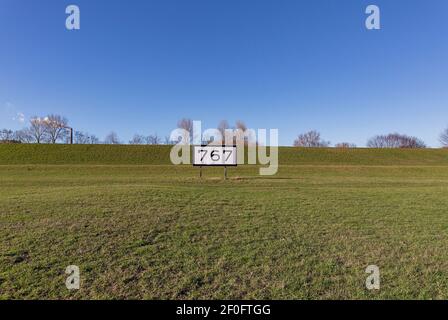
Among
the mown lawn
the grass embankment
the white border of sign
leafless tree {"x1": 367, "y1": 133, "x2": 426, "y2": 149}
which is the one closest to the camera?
the mown lawn

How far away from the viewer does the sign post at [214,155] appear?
21.2m

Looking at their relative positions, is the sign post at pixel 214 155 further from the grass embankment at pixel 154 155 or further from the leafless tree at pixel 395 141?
the leafless tree at pixel 395 141

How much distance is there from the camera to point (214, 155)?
2136 cm

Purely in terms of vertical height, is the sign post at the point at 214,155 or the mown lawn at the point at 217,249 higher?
the sign post at the point at 214,155

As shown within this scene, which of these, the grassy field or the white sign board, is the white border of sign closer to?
the white sign board

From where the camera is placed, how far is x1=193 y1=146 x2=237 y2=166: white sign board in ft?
69.5

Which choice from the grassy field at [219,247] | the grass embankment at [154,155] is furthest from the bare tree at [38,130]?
the grassy field at [219,247]

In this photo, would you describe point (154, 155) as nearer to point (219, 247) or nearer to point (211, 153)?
point (211, 153)

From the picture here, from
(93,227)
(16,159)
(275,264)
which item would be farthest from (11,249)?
(16,159)

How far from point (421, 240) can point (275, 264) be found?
3.75m

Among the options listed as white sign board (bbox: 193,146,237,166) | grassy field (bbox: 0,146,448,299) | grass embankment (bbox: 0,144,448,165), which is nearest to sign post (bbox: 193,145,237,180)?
white sign board (bbox: 193,146,237,166)

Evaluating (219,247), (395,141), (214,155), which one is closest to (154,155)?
(214,155)

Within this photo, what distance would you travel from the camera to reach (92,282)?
12.7ft
